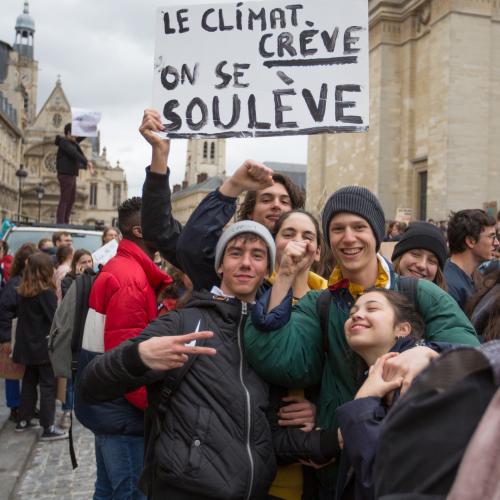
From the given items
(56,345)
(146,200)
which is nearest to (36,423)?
(56,345)

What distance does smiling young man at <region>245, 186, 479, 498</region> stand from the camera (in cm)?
246

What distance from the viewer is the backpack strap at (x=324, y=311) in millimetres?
2576

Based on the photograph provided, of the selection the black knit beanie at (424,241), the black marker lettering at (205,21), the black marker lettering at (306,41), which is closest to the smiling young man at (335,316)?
the black marker lettering at (306,41)

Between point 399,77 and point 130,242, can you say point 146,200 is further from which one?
point 399,77

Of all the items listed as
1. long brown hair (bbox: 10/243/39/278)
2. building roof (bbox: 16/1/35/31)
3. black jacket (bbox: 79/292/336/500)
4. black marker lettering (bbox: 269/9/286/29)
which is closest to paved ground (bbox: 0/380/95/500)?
long brown hair (bbox: 10/243/39/278)

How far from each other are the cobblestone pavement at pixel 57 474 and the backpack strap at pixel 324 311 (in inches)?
148

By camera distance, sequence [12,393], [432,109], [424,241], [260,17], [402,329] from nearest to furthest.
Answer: [402,329] → [260,17] → [424,241] → [12,393] → [432,109]

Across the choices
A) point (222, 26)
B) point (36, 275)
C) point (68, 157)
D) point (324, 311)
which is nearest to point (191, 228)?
point (324, 311)

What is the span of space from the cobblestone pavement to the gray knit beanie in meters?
3.55

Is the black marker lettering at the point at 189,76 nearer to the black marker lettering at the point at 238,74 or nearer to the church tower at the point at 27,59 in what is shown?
the black marker lettering at the point at 238,74

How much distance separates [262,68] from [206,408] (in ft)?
6.85

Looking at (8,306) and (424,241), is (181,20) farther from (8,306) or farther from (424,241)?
(8,306)

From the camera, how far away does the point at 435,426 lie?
1083mm

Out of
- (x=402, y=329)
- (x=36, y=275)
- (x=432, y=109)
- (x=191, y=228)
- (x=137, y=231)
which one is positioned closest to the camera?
(x=402, y=329)
